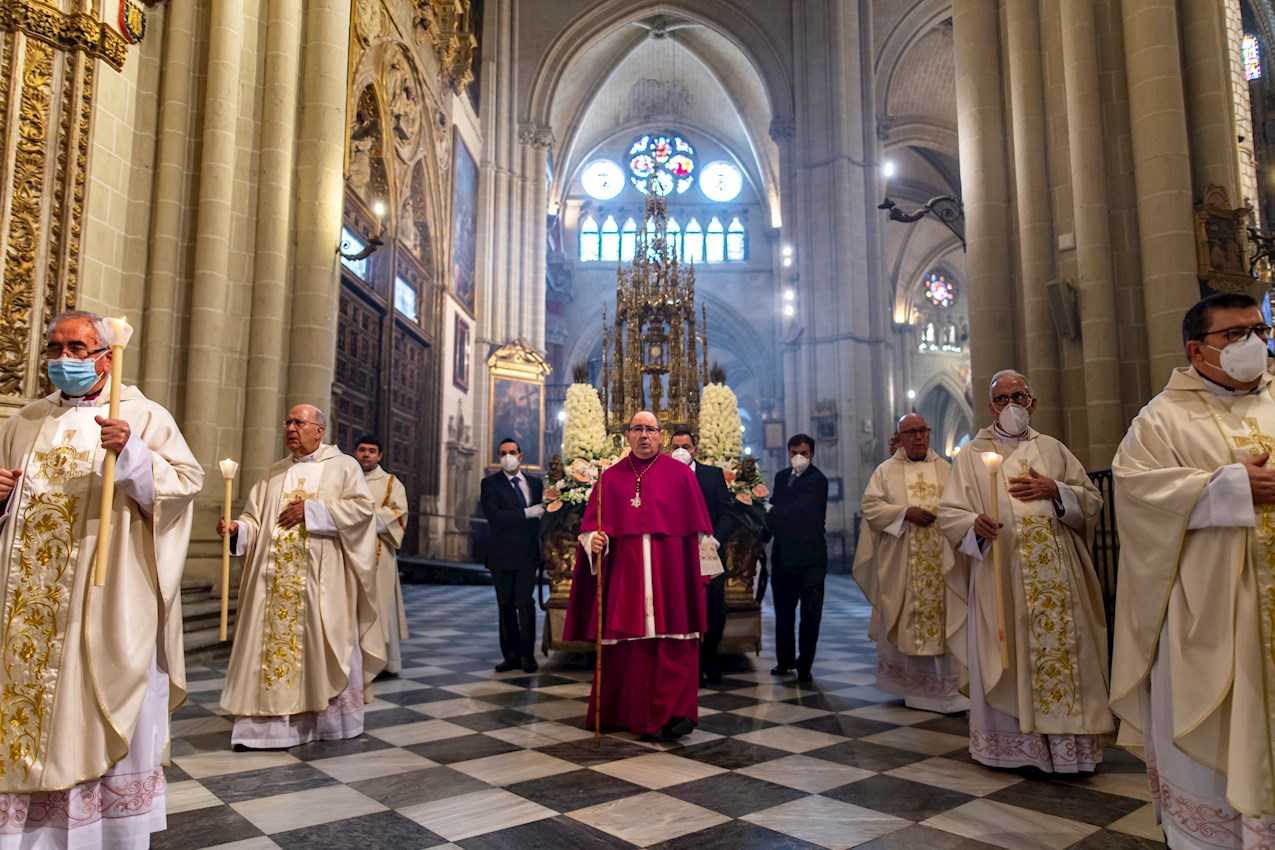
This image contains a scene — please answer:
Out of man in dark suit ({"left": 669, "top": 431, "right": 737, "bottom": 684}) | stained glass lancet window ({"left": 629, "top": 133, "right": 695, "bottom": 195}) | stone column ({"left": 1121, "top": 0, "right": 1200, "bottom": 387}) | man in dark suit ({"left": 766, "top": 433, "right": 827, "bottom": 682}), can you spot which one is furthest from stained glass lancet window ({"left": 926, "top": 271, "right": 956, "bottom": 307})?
man in dark suit ({"left": 669, "top": 431, "right": 737, "bottom": 684})

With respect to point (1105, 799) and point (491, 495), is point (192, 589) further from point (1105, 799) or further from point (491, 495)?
point (1105, 799)

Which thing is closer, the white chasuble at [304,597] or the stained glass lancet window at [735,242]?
the white chasuble at [304,597]

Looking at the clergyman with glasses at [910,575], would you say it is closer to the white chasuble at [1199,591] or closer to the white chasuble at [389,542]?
the white chasuble at [1199,591]

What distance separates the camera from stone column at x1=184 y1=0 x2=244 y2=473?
6.96 metres

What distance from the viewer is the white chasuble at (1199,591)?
246 cm

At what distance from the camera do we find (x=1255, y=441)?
8.96 feet

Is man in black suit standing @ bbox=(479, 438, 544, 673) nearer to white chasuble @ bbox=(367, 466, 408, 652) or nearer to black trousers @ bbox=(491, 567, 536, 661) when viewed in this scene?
black trousers @ bbox=(491, 567, 536, 661)

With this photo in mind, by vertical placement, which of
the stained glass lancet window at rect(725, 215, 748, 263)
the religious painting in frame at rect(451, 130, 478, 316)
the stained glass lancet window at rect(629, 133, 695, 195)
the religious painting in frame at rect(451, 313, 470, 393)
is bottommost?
the religious painting in frame at rect(451, 313, 470, 393)

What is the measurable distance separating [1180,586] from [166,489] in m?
3.19

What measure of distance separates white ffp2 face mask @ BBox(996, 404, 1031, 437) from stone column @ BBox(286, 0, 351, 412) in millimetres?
5938

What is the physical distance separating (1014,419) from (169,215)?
6.34 m

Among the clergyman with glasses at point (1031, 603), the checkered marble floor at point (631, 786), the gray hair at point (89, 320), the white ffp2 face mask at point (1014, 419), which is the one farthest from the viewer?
the white ffp2 face mask at point (1014, 419)

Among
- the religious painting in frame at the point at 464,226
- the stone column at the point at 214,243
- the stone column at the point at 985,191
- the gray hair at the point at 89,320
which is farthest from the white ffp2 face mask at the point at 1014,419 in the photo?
the religious painting in frame at the point at 464,226

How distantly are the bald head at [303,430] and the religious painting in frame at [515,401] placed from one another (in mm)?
14496
